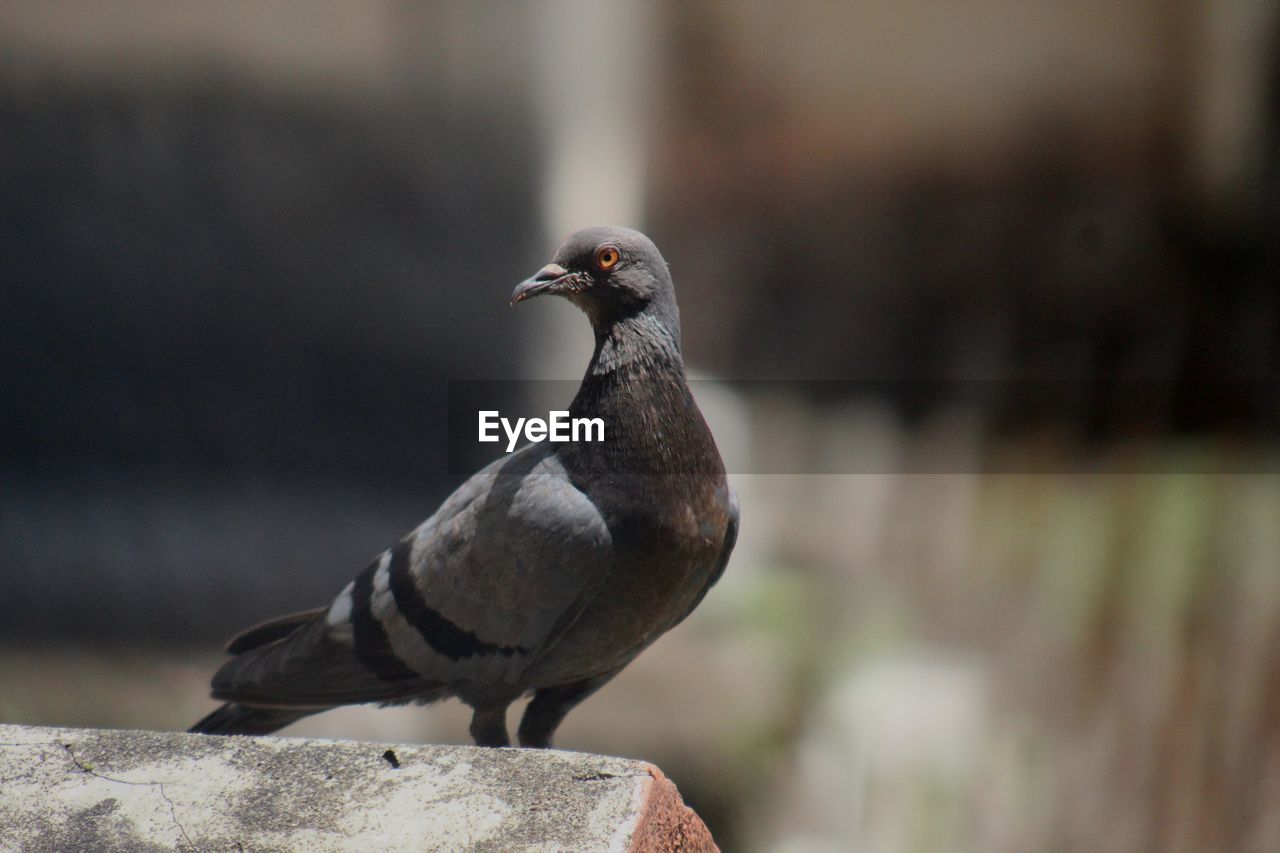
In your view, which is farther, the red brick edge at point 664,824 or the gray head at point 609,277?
the gray head at point 609,277

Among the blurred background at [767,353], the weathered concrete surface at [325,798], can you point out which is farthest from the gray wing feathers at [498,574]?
the blurred background at [767,353]

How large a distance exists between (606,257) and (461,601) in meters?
0.80

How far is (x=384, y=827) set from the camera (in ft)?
6.02

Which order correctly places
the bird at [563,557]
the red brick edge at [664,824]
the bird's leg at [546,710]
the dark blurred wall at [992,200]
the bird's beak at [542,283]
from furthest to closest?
the dark blurred wall at [992,200] → the bird's leg at [546,710] → the bird at [563,557] → the bird's beak at [542,283] → the red brick edge at [664,824]

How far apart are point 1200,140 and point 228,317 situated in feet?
14.5

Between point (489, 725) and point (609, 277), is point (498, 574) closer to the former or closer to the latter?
point (489, 725)

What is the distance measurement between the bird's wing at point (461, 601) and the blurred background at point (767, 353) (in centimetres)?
179

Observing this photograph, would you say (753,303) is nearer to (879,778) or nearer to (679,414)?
(879,778)

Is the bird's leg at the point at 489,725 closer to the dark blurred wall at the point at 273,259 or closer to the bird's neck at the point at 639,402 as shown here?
the bird's neck at the point at 639,402

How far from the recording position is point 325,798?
6.33 ft

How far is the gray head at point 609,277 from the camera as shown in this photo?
235 centimetres

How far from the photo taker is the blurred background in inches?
188

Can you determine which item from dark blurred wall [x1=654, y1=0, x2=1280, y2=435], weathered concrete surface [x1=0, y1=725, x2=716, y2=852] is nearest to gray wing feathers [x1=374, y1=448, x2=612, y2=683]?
weathered concrete surface [x1=0, y1=725, x2=716, y2=852]

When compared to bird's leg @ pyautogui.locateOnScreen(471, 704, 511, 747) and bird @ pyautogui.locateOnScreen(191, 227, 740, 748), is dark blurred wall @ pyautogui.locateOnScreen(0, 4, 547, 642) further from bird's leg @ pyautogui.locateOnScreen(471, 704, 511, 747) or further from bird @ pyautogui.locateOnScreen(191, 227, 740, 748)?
bird's leg @ pyautogui.locateOnScreen(471, 704, 511, 747)
